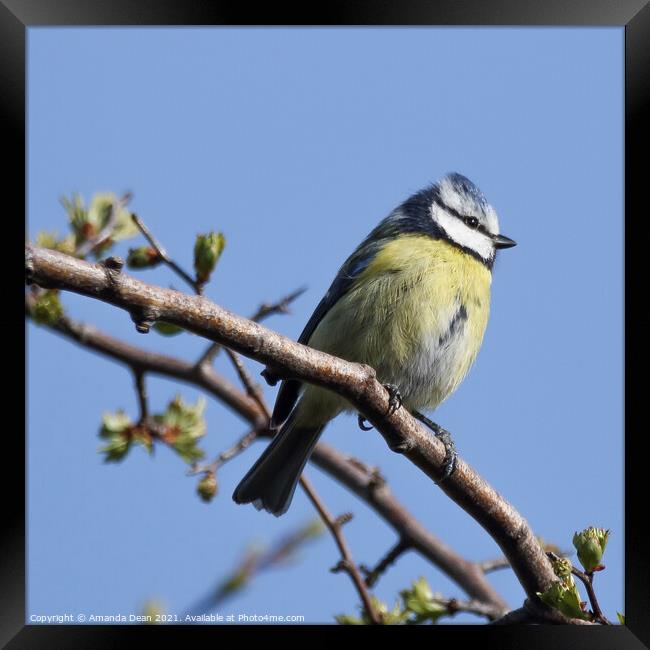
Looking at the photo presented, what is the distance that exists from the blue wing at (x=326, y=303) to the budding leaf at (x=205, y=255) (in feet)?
3.25

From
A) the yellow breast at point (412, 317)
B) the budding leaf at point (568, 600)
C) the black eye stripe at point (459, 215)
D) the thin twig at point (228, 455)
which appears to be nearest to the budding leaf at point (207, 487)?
the thin twig at point (228, 455)

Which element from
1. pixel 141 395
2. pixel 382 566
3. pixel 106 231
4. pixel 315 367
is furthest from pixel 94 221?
pixel 382 566

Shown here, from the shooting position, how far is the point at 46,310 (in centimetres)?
235

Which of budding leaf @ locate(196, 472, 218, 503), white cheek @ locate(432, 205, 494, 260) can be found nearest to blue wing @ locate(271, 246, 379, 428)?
white cheek @ locate(432, 205, 494, 260)

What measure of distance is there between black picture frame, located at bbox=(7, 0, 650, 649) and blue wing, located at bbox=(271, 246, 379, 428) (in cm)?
107

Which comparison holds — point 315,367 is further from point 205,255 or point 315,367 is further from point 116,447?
point 116,447

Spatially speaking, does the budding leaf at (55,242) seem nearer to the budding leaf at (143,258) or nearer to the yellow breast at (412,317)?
the budding leaf at (143,258)

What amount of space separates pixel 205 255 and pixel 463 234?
5.51 ft

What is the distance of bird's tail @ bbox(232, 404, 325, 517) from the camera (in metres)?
3.37

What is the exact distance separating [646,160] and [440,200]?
1419mm

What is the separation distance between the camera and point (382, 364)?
3213 mm

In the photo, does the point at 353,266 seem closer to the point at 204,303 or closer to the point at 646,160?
the point at 646,160

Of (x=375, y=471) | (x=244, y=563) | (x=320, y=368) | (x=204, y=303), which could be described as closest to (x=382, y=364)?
(x=375, y=471)

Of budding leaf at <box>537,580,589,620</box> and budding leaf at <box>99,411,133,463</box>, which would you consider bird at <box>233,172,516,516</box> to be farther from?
budding leaf at <box>537,580,589,620</box>
